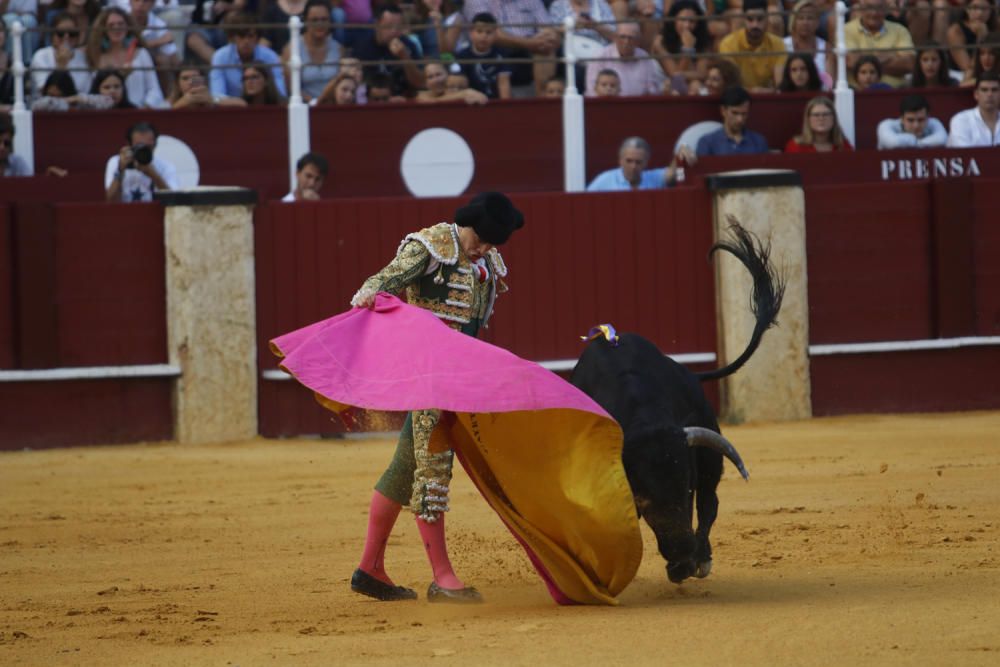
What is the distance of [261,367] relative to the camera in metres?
8.08

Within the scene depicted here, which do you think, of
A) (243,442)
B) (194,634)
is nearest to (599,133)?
(243,442)

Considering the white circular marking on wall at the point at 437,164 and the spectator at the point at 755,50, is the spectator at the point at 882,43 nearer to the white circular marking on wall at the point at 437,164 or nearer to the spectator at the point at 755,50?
the spectator at the point at 755,50

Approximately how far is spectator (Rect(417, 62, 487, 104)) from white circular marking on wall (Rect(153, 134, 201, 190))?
1.27 metres

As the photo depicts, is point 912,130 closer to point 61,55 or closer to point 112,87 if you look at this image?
point 112,87

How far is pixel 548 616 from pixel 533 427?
1.65 feet

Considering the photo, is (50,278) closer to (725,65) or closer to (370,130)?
(370,130)

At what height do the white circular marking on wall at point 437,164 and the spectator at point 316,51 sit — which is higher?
the spectator at point 316,51

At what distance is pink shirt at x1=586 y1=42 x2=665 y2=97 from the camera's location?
959cm

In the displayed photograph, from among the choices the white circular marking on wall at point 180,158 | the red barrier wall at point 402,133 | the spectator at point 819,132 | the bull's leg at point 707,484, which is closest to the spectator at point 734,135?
the spectator at point 819,132

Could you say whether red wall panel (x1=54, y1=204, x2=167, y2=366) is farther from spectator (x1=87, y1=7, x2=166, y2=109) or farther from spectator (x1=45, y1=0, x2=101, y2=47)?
spectator (x1=45, y1=0, x2=101, y2=47)

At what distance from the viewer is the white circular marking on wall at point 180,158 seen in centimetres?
924

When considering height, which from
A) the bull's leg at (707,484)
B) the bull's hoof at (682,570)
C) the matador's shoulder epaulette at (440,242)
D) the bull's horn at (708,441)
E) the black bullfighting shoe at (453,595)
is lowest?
the black bullfighting shoe at (453,595)

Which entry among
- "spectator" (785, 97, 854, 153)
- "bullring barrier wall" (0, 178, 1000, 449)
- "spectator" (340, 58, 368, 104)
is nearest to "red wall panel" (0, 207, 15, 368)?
"bullring barrier wall" (0, 178, 1000, 449)

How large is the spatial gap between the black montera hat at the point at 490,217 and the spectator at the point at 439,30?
16.1 ft
